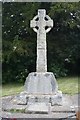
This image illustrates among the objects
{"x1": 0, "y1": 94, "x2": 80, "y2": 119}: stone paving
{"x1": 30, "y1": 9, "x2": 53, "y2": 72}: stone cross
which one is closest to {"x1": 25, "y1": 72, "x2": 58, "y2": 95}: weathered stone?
{"x1": 30, "y1": 9, "x2": 53, "y2": 72}: stone cross

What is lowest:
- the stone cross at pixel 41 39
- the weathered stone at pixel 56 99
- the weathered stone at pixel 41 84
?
the weathered stone at pixel 56 99

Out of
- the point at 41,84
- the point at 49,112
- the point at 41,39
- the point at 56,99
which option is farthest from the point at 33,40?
the point at 49,112

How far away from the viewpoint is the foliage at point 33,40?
56.0 ft

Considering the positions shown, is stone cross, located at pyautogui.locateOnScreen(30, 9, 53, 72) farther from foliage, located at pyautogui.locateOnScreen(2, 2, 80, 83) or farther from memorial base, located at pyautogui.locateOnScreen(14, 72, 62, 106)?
foliage, located at pyautogui.locateOnScreen(2, 2, 80, 83)

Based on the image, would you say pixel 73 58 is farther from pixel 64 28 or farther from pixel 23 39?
pixel 23 39

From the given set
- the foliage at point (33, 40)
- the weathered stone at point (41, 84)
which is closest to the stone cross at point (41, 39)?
the weathered stone at point (41, 84)

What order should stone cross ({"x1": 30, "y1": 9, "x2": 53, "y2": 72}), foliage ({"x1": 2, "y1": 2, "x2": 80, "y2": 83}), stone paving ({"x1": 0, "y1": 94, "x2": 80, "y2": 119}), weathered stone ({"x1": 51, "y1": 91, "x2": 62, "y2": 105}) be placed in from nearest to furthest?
stone paving ({"x1": 0, "y1": 94, "x2": 80, "y2": 119}) < weathered stone ({"x1": 51, "y1": 91, "x2": 62, "y2": 105}) < stone cross ({"x1": 30, "y1": 9, "x2": 53, "y2": 72}) < foliage ({"x1": 2, "y1": 2, "x2": 80, "y2": 83})

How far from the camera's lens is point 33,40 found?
17.8 metres

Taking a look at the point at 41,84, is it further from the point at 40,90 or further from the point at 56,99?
the point at 56,99

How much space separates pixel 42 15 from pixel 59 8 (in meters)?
6.51

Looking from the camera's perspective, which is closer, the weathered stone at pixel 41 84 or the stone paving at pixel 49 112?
the stone paving at pixel 49 112

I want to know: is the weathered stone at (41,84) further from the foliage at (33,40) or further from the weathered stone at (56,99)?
the foliage at (33,40)

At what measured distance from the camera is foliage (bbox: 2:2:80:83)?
1708 centimetres

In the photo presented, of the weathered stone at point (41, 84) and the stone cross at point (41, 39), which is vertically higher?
the stone cross at point (41, 39)
